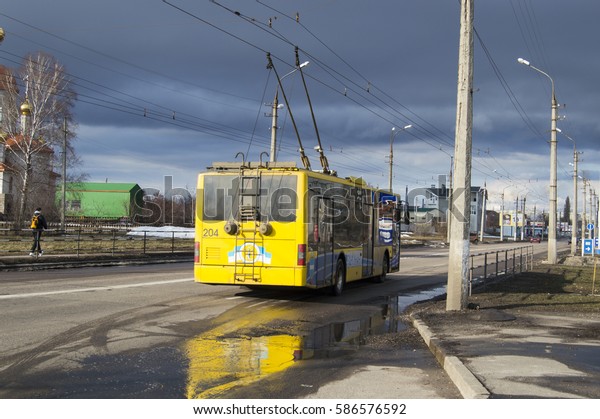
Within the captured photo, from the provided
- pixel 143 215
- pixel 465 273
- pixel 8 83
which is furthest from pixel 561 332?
pixel 143 215

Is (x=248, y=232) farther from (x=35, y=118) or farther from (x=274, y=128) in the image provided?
(x=35, y=118)

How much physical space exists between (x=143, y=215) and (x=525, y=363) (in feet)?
229

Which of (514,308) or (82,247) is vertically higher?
(82,247)

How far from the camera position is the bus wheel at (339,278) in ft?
48.5

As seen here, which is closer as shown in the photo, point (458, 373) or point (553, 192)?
point (458, 373)

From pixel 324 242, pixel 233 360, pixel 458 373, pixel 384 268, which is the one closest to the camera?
pixel 458 373

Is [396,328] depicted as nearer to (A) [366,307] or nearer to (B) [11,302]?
(A) [366,307]

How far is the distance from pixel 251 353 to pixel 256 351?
0.51 ft

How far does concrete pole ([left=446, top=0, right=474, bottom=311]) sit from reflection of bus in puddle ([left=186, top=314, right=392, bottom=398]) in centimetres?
204

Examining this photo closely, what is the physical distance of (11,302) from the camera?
38.1 feet

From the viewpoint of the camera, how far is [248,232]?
13023 mm

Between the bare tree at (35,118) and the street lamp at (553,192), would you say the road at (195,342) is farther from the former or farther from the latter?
the bare tree at (35,118)

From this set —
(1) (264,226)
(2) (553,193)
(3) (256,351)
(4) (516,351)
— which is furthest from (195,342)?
(2) (553,193)

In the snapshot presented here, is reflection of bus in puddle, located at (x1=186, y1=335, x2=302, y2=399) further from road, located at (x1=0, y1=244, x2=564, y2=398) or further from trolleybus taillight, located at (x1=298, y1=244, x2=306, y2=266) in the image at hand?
trolleybus taillight, located at (x1=298, y1=244, x2=306, y2=266)
